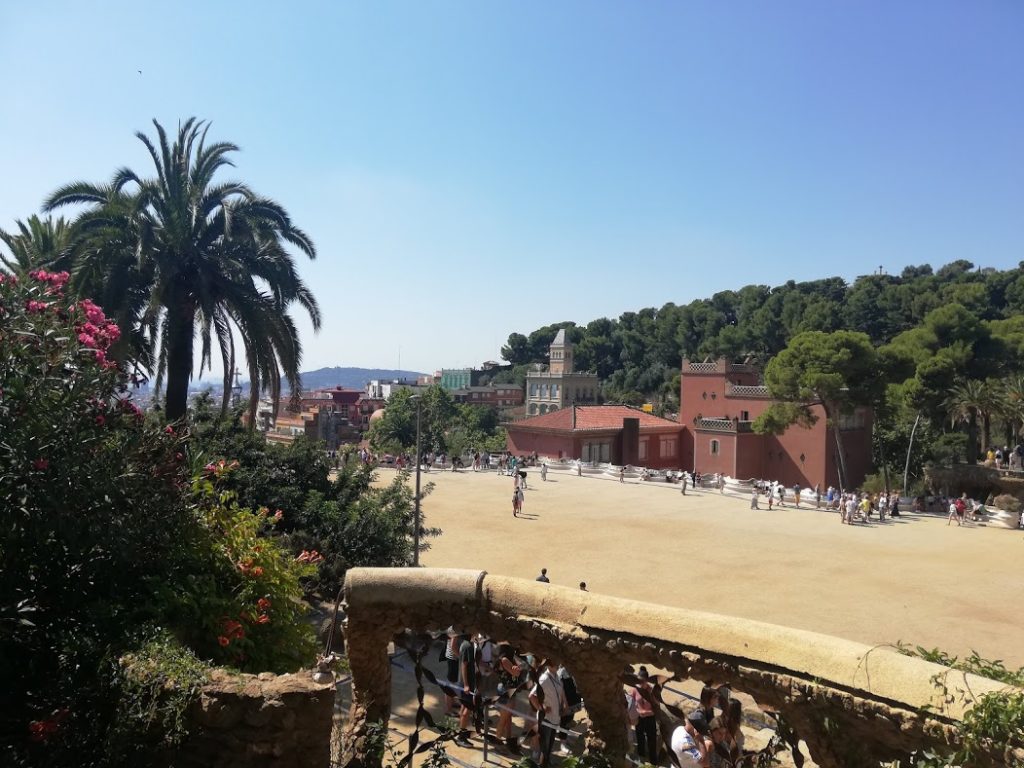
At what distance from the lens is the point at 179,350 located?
12227 mm

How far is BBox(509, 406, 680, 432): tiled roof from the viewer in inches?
1721

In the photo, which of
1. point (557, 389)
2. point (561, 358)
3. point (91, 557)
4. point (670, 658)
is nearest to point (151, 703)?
point (91, 557)

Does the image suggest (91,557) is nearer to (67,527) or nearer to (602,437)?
(67,527)

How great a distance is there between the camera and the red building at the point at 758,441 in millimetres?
37188

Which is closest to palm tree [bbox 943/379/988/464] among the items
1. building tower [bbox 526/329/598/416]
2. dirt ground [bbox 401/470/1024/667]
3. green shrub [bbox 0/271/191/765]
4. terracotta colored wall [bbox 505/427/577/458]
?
dirt ground [bbox 401/470/1024/667]

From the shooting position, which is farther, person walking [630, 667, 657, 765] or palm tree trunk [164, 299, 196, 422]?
palm tree trunk [164, 299, 196, 422]

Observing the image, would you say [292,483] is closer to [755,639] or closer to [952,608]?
[755,639]

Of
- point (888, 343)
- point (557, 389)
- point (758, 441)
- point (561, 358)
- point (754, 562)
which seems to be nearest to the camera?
point (754, 562)

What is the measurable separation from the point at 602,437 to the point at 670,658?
40238 mm

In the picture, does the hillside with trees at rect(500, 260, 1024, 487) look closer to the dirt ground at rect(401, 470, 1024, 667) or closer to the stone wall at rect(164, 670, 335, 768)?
the dirt ground at rect(401, 470, 1024, 667)

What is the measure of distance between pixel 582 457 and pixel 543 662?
125 ft

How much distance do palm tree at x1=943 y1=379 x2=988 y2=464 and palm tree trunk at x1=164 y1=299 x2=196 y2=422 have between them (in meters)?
38.1

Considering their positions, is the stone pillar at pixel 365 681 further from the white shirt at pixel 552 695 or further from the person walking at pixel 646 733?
the person walking at pixel 646 733

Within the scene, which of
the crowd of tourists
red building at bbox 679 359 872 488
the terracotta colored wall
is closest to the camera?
the crowd of tourists
